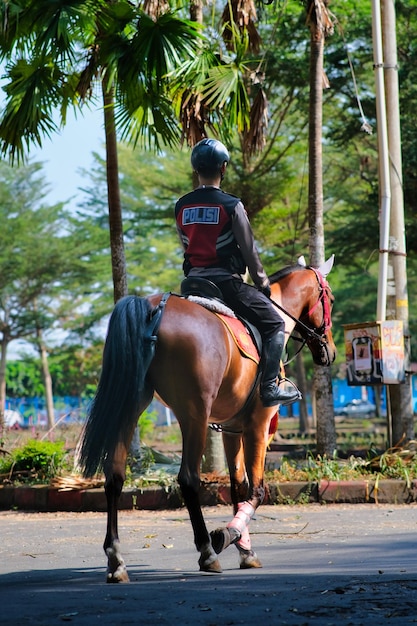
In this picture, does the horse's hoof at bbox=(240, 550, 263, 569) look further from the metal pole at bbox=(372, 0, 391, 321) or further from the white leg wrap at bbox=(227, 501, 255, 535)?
the metal pole at bbox=(372, 0, 391, 321)

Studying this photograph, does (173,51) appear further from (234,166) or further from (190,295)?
(234,166)

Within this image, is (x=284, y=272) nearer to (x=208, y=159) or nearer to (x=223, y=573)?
(x=208, y=159)

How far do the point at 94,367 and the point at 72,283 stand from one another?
16347 millimetres

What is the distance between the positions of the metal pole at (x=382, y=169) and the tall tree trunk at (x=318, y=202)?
73 cm

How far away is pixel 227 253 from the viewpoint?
7473 mm

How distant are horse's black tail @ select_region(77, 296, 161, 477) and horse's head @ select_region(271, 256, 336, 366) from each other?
187 cm

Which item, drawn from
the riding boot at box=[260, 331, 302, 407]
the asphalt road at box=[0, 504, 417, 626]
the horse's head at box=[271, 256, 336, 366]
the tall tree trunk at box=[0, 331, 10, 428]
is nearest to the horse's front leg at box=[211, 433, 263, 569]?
the asphalt road at box=[0, 504, 417, 626]

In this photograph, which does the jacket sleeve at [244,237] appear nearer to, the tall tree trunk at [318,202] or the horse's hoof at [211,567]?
the horse's hoof at [211,567]

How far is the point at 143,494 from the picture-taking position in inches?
477

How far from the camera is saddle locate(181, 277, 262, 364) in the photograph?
7.17 m

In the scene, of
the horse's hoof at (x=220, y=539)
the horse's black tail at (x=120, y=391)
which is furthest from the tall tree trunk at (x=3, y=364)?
the horse's black tail at (x=120, y=391)

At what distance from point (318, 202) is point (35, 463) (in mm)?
5200

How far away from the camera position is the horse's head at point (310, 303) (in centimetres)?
834

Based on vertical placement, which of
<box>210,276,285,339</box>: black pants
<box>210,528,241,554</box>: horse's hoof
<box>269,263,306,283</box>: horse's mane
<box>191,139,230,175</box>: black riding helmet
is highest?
<box>191,139,230,175</box>: black riding helmet
